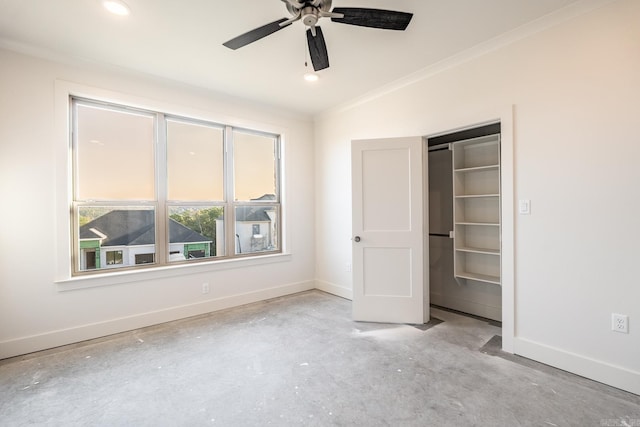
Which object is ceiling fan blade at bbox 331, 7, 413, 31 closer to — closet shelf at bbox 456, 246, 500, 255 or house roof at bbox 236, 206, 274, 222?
closet shelf at bbox 456, 246, 500, 255

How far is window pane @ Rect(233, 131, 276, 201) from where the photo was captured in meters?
4.08

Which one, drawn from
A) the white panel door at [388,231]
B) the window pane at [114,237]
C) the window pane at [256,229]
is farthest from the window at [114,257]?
the white panel door at [388,231]

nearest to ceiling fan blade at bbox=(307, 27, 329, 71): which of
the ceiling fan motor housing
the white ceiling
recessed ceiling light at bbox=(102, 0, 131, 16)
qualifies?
the ceiling fan motor housing

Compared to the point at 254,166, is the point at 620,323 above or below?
below

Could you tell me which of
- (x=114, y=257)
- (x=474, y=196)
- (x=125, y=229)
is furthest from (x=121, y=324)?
(x=474, y=196)

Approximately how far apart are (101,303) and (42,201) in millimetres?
1111

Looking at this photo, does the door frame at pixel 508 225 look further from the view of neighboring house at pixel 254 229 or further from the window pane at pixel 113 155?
the window pane at pixel 113 155

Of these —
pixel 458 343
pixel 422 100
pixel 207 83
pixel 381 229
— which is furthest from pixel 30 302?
pixel 422 100

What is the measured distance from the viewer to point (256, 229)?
4.27 metres

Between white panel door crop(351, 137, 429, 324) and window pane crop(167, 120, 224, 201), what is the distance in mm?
1832

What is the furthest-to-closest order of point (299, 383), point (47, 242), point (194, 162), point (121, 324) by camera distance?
point (194, 162)
point (121, 324)
point (47, 242)
point (299, 383)

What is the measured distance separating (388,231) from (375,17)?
6.76 feet

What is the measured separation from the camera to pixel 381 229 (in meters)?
→ 3.30

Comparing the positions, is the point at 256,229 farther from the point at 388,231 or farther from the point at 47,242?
the point at 47,242
